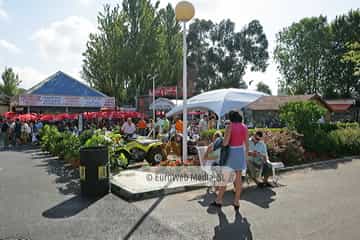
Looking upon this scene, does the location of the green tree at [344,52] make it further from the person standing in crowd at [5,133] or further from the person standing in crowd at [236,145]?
the person standing in crowd at [236,145]

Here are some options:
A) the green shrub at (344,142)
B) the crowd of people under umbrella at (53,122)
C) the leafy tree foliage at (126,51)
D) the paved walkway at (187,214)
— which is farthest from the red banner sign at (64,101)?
the green shrub at (344,142)

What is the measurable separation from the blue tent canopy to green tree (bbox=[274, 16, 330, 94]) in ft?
105

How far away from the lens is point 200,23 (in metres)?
56.2

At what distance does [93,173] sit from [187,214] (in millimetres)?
2394

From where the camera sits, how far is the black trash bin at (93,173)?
259 inches

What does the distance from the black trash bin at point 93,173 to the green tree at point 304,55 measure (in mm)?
41640

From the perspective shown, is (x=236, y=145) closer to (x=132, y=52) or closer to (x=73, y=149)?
(x=73, y=149)

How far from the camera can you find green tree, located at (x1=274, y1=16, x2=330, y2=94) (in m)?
41.8

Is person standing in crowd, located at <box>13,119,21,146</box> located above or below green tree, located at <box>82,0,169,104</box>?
below

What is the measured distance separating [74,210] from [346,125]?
538 inches

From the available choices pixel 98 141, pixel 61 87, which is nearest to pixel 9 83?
pixel 61 87

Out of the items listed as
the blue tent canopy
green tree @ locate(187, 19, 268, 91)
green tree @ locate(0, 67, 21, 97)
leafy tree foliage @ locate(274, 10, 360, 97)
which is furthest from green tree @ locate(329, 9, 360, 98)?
green tree @ locate(0, 67, 21, 97)

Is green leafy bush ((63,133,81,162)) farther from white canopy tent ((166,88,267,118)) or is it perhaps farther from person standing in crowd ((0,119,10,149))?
white canopy tent ((166,88,267,118))

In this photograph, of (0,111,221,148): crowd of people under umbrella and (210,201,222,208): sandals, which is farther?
(0,111,221,148): crowd of people under umbrella
